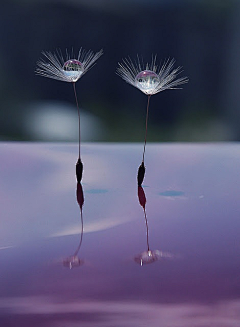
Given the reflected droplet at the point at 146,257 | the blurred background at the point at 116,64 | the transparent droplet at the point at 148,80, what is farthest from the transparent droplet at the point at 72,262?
the blurred background at the point at 116,64

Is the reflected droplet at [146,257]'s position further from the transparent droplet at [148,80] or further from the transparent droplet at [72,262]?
the transparent droplet at [148,80]

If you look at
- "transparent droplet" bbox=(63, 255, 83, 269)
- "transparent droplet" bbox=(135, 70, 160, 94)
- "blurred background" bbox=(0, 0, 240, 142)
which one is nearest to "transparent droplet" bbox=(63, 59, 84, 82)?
"transparent droplet" bbox=(135, 70, 160, 94)

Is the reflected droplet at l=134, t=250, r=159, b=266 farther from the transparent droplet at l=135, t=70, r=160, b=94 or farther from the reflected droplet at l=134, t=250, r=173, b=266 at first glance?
the transparent droplet at l=135, t=70, r=160, b=94

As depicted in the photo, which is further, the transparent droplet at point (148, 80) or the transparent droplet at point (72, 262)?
the transparent droplet at point (148, 80)

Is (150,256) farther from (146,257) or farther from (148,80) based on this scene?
(148,80)

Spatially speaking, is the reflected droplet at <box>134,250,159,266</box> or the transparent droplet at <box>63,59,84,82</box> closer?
the reflected droplet at <box>134,250,159,266</box>

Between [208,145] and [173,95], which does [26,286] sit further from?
[173,95]
